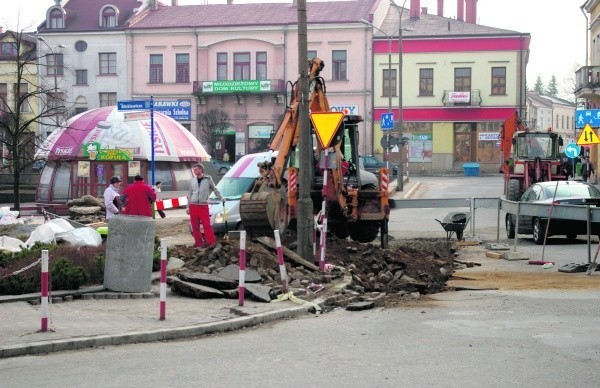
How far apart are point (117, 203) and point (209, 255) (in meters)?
7.58

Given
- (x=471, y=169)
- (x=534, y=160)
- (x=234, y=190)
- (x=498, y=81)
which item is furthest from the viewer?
(x=498, y=81)

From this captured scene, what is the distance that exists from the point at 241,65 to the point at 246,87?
232 centimetres

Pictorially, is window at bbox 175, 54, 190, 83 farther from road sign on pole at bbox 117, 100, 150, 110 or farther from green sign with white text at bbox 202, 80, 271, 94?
road sign on pole at bbox 117, 100, 150, 110

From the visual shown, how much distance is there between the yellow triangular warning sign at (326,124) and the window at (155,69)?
192 ft

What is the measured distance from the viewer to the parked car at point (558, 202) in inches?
916

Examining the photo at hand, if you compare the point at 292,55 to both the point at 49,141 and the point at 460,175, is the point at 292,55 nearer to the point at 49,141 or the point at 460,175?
the point at 460,175

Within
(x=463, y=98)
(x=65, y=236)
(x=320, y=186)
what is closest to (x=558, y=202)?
(x=320, y=186)

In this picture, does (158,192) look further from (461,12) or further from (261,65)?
(461,12)

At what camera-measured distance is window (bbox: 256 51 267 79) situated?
7338 centimetres

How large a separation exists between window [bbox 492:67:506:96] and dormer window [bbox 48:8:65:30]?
31714mm

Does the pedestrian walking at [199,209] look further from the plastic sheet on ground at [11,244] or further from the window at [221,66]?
the window at [221,66]

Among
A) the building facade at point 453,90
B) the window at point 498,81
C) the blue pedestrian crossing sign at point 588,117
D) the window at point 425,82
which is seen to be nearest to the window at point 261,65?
the building facade at point 453,90

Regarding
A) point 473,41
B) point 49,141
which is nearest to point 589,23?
point 473,41

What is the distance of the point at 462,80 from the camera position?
7162cm
